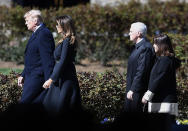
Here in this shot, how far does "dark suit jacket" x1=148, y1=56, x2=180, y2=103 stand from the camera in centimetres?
561

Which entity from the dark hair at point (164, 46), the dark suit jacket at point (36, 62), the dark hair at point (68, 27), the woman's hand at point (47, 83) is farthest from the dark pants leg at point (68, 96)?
the dark hair at point (164, 46)

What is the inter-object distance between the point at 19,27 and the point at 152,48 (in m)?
8.06

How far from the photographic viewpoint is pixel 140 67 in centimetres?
577

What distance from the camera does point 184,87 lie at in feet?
26.3

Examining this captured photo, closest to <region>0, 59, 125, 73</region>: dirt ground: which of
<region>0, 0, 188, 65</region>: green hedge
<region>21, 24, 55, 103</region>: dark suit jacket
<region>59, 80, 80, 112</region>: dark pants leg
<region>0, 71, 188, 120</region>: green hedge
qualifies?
<region>0, 0, 188, 65</region>: green hedge

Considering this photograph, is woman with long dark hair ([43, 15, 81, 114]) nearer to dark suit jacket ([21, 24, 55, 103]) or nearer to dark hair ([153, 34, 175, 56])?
dark suit jacket ([21, 24, 55, 103])

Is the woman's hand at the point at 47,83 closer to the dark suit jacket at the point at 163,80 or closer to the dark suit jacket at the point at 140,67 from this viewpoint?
the dark suit jacket at the point at 140,67

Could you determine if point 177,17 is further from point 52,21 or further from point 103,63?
point 52,21

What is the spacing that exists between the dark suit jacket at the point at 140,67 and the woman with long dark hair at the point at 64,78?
29.0 inches

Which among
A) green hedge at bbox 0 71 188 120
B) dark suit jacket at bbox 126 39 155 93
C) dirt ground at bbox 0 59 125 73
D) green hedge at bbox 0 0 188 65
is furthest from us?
green hedge at bbox 0 0 188 65

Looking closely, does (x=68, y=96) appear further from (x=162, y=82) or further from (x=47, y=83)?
(x=162, y=82)

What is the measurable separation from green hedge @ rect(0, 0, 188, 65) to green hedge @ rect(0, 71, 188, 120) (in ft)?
17.0

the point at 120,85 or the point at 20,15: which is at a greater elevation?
the point at 20,15

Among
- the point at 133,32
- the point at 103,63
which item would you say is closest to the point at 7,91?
the point at 133,32
